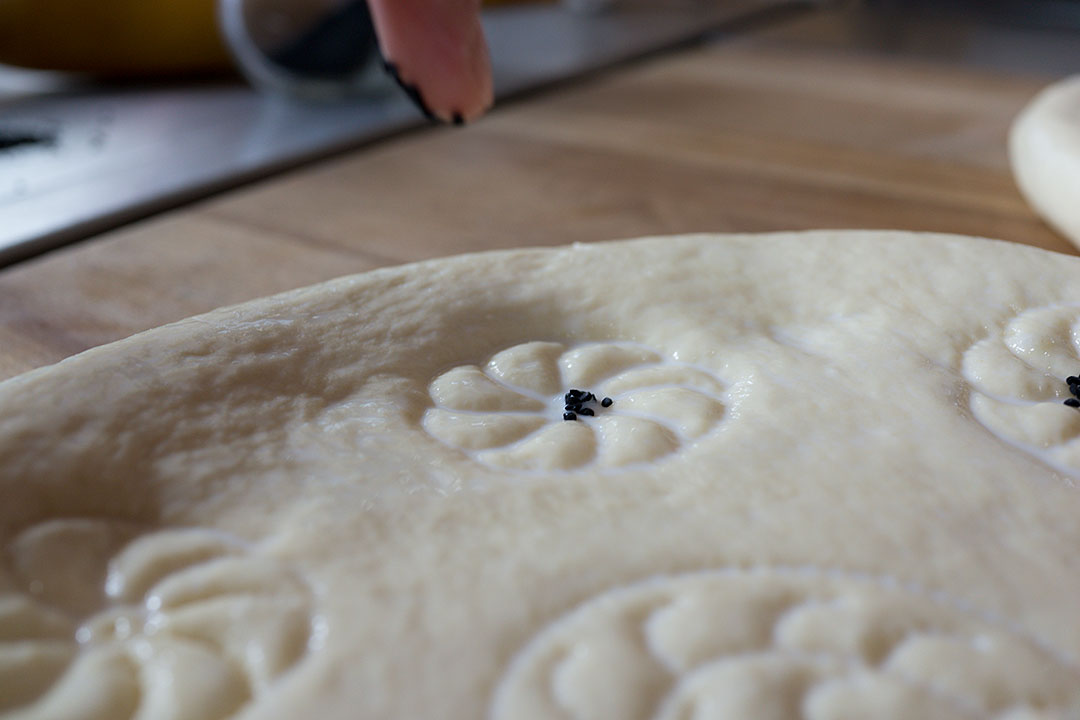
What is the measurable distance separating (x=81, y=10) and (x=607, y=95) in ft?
3.26

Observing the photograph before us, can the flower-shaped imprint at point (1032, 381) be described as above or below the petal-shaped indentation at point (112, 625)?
below

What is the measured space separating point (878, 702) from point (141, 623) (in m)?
0.39

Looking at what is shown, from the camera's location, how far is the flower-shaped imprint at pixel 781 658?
0.49 meters

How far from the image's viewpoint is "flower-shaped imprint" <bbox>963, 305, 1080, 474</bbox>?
67cm

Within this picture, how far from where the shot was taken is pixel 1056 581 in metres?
0.56

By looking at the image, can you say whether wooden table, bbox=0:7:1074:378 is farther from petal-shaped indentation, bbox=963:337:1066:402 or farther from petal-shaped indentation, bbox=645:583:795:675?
petal-shaped indentation, bbox=645:583:795:675

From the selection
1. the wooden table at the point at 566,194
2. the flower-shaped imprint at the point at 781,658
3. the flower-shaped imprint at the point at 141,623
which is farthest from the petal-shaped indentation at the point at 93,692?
the wooden table at the point at 566,194

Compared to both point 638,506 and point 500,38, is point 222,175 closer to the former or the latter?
point 638,506

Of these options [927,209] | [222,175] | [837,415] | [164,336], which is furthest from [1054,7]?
[164,336]

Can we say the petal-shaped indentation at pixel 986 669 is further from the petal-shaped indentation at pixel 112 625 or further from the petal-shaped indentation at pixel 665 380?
the petal-shaped indentation at pixel 112 625

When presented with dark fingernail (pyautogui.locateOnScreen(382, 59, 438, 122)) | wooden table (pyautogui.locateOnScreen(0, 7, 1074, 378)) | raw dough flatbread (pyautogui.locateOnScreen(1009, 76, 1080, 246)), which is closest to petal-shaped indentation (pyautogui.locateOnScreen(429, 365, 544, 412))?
dark fingernail (pyautogui.locateOnScreen(382, 59, 438, 122))

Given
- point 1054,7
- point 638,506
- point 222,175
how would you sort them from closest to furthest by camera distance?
point 638,506
point 222,175
point 1054,7

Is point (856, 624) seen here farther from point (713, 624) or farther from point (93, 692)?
point (93, 692)

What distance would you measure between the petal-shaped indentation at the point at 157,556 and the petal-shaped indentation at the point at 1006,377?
1.73ft
